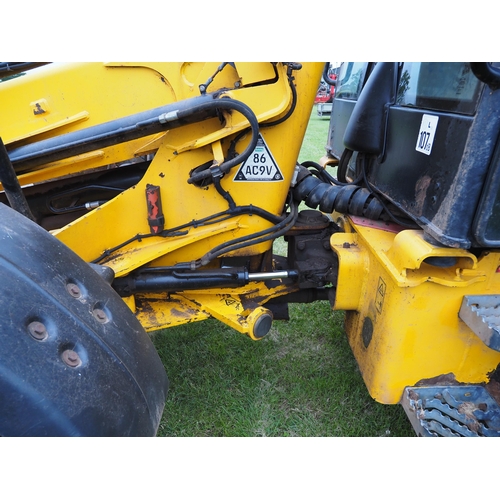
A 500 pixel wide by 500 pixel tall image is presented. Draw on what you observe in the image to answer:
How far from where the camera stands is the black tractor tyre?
2.47ft

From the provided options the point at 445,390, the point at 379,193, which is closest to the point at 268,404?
the point at 445,390

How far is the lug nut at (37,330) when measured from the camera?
79 cm

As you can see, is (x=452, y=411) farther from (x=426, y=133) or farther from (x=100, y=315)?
(x=100, y=315)

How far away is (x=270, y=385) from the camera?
2.19m

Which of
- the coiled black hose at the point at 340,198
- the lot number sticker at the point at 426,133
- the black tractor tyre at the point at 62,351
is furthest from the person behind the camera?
the coiled black hose at the point at 340,198

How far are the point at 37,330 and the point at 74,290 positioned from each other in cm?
14

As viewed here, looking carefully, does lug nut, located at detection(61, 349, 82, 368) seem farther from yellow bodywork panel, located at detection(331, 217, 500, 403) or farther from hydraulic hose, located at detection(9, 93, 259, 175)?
yellow bodywork panel, located at detection(331, 217, 500, 403)

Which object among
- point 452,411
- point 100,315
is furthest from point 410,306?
point 100,315

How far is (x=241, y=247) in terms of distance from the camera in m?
1.72

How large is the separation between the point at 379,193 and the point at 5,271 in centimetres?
153

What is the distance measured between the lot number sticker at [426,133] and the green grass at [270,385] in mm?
1376

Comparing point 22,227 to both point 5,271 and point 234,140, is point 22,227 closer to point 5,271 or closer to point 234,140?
point 5,271

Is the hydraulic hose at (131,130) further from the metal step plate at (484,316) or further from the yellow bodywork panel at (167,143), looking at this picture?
the metal step plate at (484,316)

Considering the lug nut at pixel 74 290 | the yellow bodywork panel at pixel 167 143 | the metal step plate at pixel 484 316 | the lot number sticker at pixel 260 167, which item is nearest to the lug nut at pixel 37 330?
the lug nut at pixel 74 290
